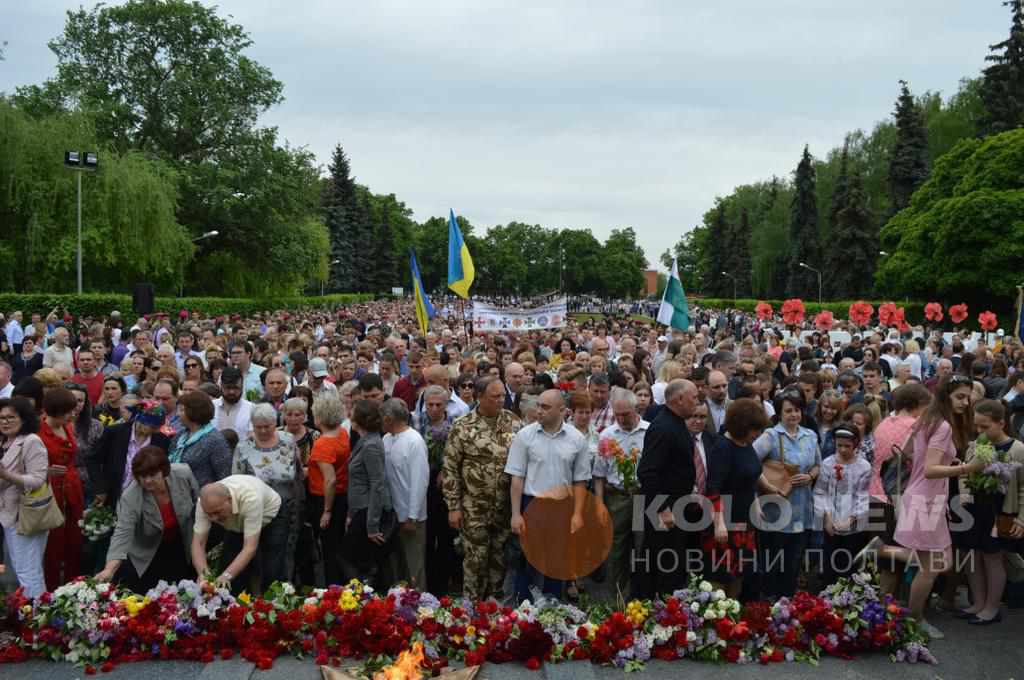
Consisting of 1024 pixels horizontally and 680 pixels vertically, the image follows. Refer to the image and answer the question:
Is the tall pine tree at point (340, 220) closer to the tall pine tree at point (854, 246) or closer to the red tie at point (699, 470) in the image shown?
the tall pine tree at point (854, 246)

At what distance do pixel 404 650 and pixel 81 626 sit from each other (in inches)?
82.4

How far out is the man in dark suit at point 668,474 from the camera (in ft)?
19.8

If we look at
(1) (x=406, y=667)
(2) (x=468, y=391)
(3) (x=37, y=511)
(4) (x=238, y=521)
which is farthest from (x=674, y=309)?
(3) (x=37, y=511)

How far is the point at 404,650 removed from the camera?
561 centimetres

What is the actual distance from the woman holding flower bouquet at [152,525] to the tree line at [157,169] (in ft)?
91.9

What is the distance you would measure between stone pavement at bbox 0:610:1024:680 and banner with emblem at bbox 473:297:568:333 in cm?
1057

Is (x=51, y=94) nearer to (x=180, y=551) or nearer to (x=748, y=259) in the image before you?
(x=180, y=551)

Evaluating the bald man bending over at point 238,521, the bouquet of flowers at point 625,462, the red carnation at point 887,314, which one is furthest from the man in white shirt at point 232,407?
the red carnation at point 887,314

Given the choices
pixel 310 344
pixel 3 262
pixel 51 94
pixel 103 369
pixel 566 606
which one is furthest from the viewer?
pixel 51 94

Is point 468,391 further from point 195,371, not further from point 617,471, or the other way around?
point 195,371

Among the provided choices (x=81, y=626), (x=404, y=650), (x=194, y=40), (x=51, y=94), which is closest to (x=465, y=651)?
(x=404, y=650)

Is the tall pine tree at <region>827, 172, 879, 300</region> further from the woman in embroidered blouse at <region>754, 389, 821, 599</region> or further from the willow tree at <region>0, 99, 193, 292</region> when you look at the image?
the woman in embroidered blouse at <region>754, 389, 821, 599</region>

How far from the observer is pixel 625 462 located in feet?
22.1

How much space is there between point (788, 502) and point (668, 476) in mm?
1223
